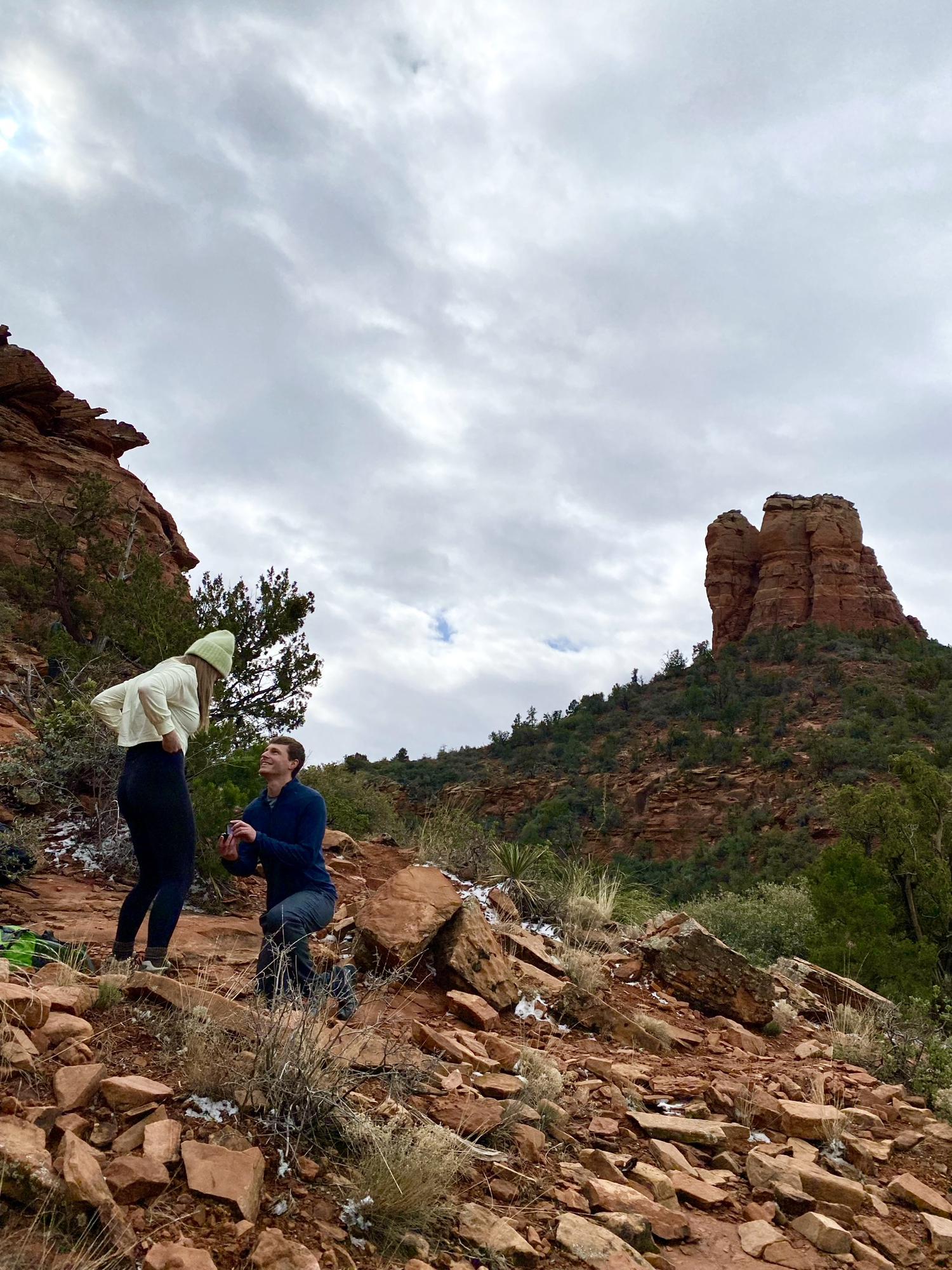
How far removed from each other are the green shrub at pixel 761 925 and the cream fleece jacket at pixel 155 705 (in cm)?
798

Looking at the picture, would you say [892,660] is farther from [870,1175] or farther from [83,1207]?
[83,1207]

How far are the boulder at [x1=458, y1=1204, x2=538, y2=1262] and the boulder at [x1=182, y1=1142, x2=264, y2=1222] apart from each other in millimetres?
662

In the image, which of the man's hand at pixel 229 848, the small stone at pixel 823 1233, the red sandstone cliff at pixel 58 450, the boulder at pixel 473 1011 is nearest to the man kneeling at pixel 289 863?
the man's hand at pixel 229 848

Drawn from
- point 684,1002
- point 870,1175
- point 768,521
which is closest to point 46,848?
point 684,1002

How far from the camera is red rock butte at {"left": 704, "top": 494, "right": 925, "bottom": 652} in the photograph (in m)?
54.5

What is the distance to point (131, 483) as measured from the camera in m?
25.0

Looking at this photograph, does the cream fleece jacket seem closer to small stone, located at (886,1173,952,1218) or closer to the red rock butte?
small stone, located at (886,1173,952,1218)

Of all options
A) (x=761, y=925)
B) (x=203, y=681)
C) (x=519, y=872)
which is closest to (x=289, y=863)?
(x=203, y=681)

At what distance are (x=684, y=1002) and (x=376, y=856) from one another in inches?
157

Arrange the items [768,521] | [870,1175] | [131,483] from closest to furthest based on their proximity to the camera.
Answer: [870,1175] → [131,483] → [768,521]

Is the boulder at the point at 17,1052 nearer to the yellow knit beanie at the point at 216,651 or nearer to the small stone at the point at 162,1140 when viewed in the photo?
the small stone at the point at 162,1140

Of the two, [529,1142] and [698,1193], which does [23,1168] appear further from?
[698,1193]

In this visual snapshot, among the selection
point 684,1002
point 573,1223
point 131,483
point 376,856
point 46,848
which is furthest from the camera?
point 131,483

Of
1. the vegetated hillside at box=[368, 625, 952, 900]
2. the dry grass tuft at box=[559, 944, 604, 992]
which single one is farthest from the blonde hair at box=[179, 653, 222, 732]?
the vegetated hillside at box=[368, 625, 952, 900]
